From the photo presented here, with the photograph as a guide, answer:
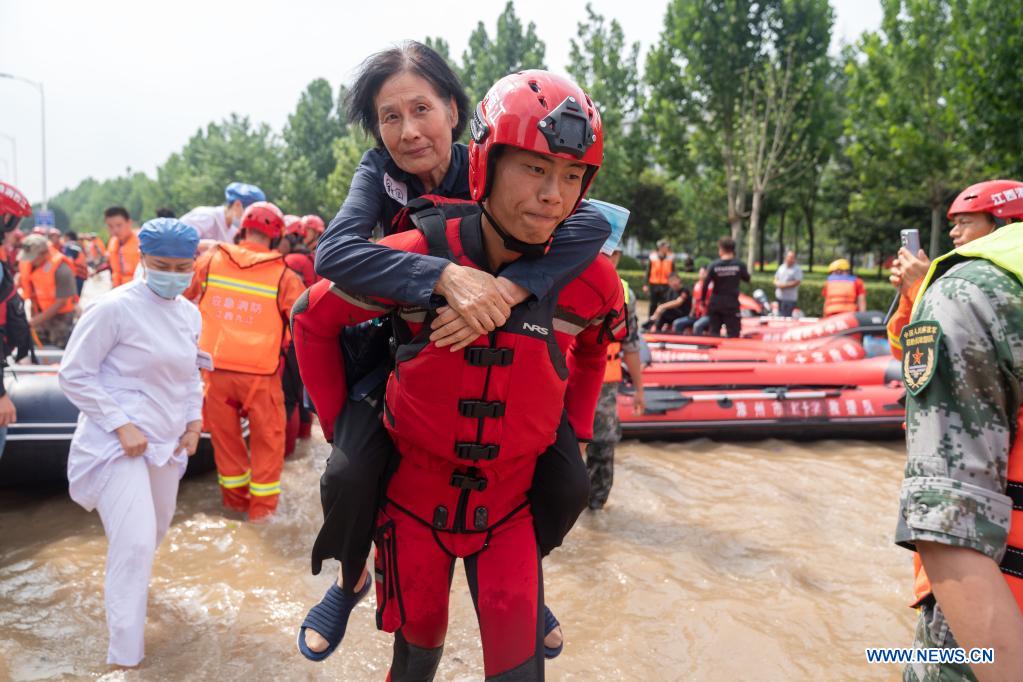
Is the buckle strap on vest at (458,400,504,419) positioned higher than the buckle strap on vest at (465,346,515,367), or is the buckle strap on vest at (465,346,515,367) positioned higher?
the buckle strap on vest at (465,346,515,367)

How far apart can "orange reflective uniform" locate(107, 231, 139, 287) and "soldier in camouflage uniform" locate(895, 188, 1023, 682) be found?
33.4 ft

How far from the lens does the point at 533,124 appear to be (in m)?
1.86

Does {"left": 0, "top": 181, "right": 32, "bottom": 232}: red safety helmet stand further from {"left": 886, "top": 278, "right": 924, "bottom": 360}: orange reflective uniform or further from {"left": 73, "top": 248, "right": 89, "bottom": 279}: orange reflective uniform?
{"left": 73, "top": 248, "right": 89, "bottom": 279}: orange reflective uniform

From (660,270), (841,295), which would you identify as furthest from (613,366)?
(660,270)

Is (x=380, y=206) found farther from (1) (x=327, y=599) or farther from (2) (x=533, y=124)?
(1) (x=327, y=599)

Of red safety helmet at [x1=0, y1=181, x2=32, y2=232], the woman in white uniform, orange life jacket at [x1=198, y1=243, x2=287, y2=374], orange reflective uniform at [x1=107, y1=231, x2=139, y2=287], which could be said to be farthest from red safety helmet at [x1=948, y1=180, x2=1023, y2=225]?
orange reflective uniform at [x1=107, y1=231, x2=139, y2=287]

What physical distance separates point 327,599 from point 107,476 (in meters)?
1.61

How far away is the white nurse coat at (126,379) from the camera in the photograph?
3457 millimetres

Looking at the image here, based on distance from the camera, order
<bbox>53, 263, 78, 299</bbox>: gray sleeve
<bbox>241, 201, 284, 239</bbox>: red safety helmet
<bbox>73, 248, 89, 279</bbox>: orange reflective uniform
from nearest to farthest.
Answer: <bbox>241, 201, 284, 239</bbox>: red safety helmet < <bbox>53, 263, 78, 299</bbox>: gray sleeve < <bbox>73, 248, 89, 279</bbox>: orange reflective uniform

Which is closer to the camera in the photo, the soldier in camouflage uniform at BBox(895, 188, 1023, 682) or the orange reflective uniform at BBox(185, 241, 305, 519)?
the soldier in camouflage uniform at BBox(895, 188, 1023, 682)

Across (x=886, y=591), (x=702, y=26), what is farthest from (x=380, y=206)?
(x=702, y=26)

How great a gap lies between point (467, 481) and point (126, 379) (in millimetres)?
2342

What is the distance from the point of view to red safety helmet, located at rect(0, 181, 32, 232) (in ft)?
15.1

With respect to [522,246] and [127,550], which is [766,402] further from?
[522,246]
